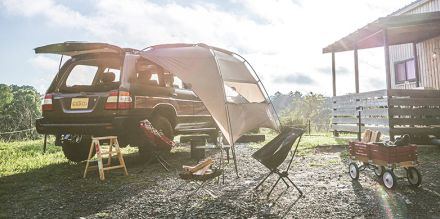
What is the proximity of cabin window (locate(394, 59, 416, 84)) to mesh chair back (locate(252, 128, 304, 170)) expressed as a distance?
1147 cm

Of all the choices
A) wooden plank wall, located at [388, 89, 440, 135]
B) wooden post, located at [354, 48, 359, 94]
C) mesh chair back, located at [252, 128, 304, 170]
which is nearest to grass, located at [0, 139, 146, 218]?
mesh chair back, located at [252, 128, 304, 170]

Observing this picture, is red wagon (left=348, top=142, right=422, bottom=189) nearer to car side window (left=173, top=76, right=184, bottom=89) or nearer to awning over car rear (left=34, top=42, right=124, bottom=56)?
car side window (left=173, top=76, right=184, bottom=89)

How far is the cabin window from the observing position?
1373 cm

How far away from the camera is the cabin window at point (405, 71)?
13727mm

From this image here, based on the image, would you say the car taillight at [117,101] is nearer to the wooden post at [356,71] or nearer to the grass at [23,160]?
the grass at [23,160]

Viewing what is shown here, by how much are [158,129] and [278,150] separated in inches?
123

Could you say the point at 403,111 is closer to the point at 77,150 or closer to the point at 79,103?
the point at 79,103

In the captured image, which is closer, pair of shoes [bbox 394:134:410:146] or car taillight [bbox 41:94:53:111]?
pair of shoes [bbox 394:134:410:146]

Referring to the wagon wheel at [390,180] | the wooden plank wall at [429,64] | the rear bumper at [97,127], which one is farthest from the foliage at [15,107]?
the wagon wheel at [390,180]

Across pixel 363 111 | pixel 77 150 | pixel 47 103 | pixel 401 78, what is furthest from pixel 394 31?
pixel 47 103

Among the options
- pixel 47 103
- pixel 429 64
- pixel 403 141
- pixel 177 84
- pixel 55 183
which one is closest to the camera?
pixel 403 141

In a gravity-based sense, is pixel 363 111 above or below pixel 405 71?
below

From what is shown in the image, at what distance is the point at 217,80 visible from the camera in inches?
228

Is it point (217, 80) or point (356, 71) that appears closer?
point (217, 80)
